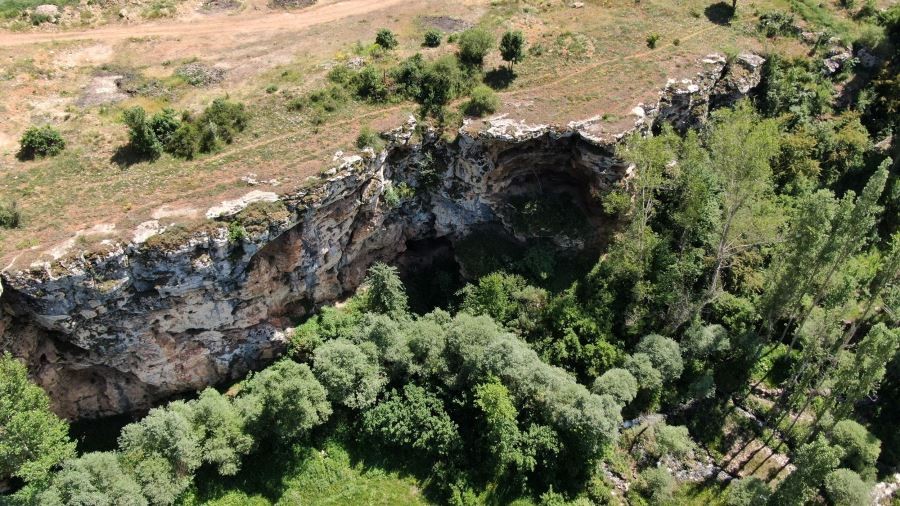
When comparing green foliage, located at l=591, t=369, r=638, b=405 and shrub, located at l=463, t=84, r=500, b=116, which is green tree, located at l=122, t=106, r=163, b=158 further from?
green foliage, located at l=591, t=369, r=638, b=405

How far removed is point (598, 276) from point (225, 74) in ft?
105

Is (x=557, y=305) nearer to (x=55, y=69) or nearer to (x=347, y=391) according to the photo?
(x=347, y=391)

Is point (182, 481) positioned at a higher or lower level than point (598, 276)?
lower

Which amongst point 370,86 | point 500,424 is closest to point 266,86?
point 370,86

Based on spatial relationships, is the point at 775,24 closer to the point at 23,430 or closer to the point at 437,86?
the point at 437,86

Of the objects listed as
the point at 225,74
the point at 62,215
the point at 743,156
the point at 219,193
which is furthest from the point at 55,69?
the point at 743,156

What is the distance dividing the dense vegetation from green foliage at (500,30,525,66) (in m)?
0.27

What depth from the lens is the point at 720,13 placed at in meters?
56.2

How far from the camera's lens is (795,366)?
40688 mm

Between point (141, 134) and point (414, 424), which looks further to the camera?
point (141, 134)

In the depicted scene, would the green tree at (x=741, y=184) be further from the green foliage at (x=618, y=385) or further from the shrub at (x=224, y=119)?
the shrub at (x=224, y=119)

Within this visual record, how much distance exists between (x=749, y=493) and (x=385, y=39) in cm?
4072

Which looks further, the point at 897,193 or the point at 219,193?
the point at 897,193

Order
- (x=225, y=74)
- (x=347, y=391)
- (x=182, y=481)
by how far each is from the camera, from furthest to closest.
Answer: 1. (x=225, y=74)
2. (x=347, y=391)
3. (x=182, y=481)
